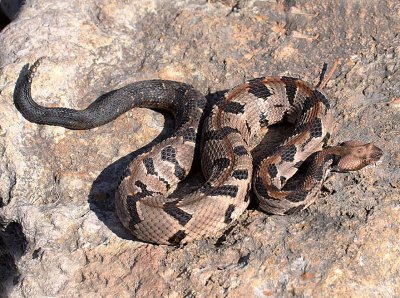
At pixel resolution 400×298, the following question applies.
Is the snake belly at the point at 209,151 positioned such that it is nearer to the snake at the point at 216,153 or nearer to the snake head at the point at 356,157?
the snake at the point at 216,153

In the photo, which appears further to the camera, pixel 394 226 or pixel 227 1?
pixel 227 1

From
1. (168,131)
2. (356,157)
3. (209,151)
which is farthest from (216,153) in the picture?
(356,157)

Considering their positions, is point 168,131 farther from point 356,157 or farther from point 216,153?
point 356,157

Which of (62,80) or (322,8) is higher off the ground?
(62,80)

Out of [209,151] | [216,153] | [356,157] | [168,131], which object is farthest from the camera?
[168,131]

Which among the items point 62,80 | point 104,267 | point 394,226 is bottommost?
point 394,226

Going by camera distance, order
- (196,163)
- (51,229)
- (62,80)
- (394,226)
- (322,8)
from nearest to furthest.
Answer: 1. (394,226)
2. (51,229)
3. (196,163)
4. (62,80)
5. (322,8)

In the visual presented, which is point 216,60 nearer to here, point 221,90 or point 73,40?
point 221,90

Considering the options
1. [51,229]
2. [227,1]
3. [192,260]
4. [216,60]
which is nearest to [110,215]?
[51,229]

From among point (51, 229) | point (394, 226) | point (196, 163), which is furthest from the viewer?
point (196, 163)
